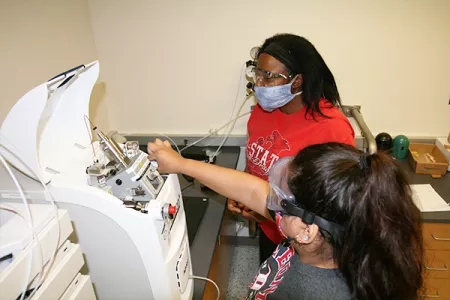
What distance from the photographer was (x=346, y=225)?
2.30 ft

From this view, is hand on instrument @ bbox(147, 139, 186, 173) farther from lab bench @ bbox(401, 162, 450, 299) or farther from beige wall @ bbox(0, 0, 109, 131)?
lab bench @ bbox(401, 162, 450, 299)

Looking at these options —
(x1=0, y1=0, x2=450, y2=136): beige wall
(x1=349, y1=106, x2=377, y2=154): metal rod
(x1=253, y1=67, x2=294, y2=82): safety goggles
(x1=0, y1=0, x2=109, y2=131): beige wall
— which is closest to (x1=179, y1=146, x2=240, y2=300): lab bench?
(x1=0, y1=0, x2=450, y2=136): beige wall

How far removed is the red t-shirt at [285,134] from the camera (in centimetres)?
119

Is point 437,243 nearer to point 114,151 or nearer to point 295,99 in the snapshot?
point 295,99

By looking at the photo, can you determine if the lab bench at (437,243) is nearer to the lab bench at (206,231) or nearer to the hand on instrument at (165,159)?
the lab bench at (206,231)

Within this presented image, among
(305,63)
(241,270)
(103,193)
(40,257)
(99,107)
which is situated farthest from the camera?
(241,270)

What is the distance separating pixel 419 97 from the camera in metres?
1.77

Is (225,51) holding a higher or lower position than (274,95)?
higher

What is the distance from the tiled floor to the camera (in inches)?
80.2

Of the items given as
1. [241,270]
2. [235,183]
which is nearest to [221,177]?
[235,183]

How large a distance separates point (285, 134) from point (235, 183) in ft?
1.22

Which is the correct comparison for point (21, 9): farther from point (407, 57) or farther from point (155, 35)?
point (407, 57)

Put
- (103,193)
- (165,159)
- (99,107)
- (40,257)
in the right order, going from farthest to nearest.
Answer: (99,107), (165,159), (103,193), (40,257)

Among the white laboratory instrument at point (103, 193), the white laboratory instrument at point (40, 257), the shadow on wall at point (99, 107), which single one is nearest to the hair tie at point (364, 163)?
the white laboratory instrument at point (103, 193)
